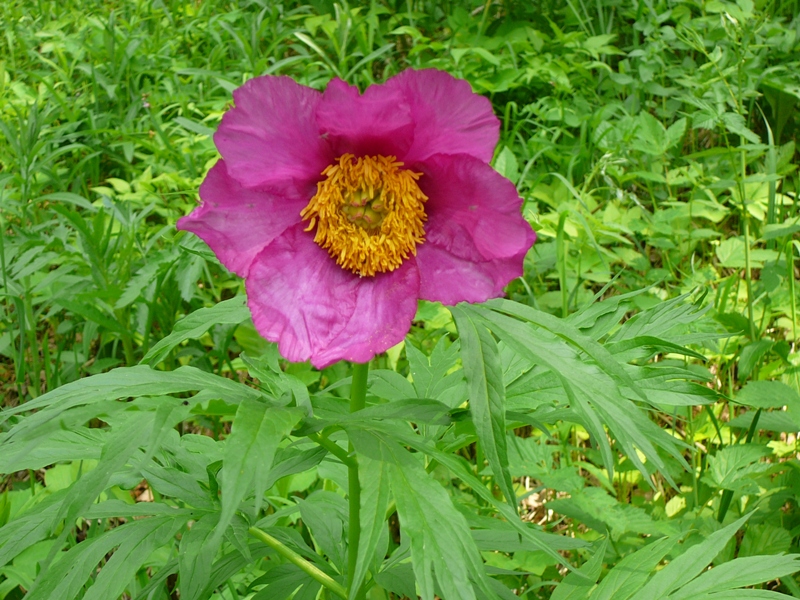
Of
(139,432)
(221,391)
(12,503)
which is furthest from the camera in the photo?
(12,503)

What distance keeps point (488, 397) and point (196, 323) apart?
1.44 ft

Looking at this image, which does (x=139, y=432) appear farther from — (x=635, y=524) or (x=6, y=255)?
(x=6, y=255)

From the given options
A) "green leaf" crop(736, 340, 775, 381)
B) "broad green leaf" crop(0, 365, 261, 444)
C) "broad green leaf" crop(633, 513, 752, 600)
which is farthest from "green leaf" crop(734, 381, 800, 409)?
"broad green leaf" crop(0, 365, 261, 444)

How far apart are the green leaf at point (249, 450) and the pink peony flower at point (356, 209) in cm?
13

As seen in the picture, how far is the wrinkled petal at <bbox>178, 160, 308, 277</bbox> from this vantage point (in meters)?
1.00

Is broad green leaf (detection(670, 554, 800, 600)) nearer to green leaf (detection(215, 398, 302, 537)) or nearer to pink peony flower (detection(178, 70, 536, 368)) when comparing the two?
pink peony flower (detection(178, 70, 536, 368))

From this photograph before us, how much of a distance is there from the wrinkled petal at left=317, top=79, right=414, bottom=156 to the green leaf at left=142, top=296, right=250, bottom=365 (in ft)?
0.94

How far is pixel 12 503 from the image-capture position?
1.96 meters

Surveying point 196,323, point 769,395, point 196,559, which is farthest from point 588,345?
point 769,395

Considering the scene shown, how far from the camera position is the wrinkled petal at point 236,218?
39.6 inches

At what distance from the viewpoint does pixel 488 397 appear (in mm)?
919

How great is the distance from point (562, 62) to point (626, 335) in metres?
2.48

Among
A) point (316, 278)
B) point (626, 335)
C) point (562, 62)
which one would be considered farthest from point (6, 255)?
point (562, 62)

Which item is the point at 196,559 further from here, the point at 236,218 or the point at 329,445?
the point at 236,218
